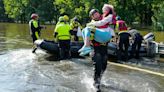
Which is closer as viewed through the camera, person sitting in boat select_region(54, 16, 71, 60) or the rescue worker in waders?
the rescue worker in waders

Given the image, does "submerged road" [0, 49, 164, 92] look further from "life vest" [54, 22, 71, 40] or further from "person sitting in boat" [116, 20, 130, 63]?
"person sitting in boat" [116, 20, 130, 63]

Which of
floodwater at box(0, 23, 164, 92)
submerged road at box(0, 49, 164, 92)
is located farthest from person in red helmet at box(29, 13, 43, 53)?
submerged road at box(0, 49, 164, 92)

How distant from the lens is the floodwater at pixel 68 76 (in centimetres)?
870

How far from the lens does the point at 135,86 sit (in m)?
8.93

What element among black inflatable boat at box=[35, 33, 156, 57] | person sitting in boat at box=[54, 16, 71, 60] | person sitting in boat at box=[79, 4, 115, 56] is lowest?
black inflatable boat at box=[35, 33, 156, 57]

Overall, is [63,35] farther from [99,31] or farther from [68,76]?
[99,31]

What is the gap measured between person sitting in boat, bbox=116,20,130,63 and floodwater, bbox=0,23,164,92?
469 millimetres

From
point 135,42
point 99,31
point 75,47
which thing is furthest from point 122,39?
point 99,31

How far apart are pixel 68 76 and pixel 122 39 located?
4341mm

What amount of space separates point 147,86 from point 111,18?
211 cm

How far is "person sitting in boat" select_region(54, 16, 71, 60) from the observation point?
13102 mm

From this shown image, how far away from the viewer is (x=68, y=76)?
10.2 meters

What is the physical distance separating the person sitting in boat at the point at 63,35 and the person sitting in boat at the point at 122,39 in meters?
2.03

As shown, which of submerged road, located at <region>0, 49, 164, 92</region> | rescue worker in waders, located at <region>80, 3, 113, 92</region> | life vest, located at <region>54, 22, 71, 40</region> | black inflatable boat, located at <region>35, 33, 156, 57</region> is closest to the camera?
rescue worker in waders, located at <region>80, 3, 113, 92</region>
